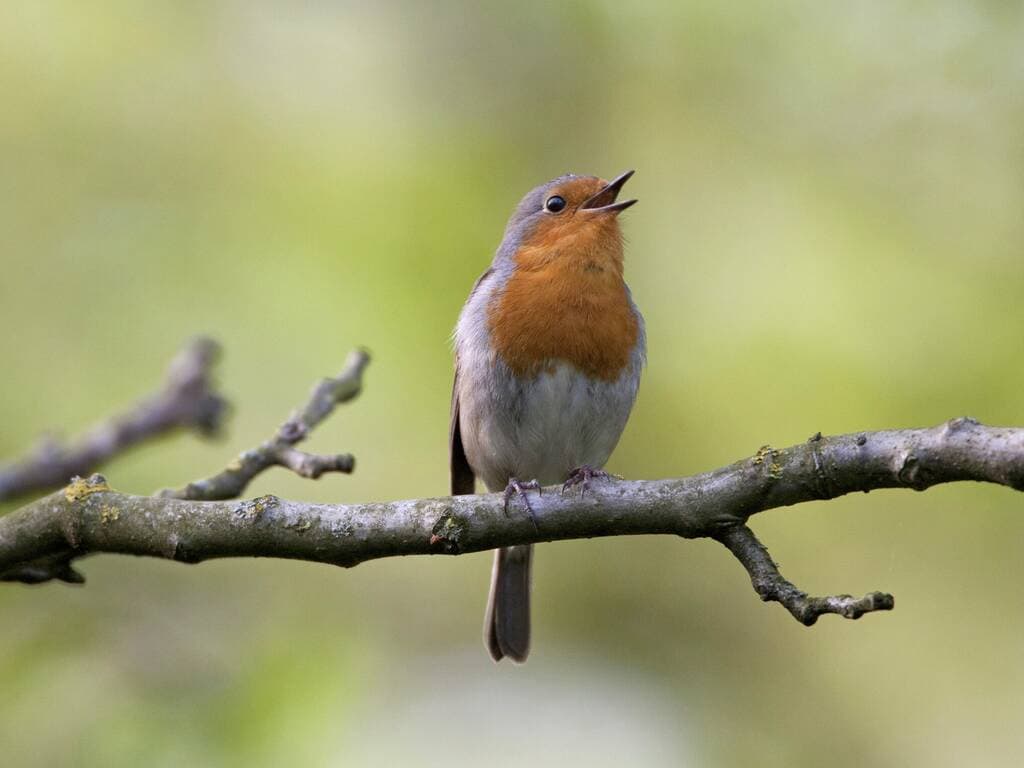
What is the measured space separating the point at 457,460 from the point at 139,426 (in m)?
1.61

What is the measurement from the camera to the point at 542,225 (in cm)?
605

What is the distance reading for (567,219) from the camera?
5977mm

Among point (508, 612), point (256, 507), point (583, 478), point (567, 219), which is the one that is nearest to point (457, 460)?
point (508, 612)

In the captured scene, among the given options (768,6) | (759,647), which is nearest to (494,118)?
(768,6)

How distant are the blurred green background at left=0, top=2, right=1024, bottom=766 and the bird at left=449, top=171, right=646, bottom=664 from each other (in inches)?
56.3

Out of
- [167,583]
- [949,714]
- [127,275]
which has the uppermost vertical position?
[127,275]

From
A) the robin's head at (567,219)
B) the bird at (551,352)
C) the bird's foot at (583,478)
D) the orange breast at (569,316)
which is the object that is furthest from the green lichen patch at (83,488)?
the robin's head at (567,219)

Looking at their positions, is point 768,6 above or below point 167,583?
above

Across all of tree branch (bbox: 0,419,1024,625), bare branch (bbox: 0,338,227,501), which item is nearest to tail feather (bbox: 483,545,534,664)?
bare branch (bbox: 0,338,227,501)

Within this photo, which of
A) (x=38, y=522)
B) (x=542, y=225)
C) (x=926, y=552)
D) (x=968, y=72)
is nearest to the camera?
(x=38, y=522)

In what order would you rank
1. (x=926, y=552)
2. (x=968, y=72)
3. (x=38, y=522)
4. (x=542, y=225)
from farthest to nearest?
(x=968, y=72) → (x=926, y=552) → (x=542, y=225) → (x=38, y=522)

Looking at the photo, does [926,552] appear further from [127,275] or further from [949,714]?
[127,275]

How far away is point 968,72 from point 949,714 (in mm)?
3873

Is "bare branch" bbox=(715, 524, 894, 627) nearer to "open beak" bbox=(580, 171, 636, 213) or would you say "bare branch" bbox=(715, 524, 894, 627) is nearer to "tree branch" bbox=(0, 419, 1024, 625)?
"tree branch" bbox=(0, 419, 1024, 625)
